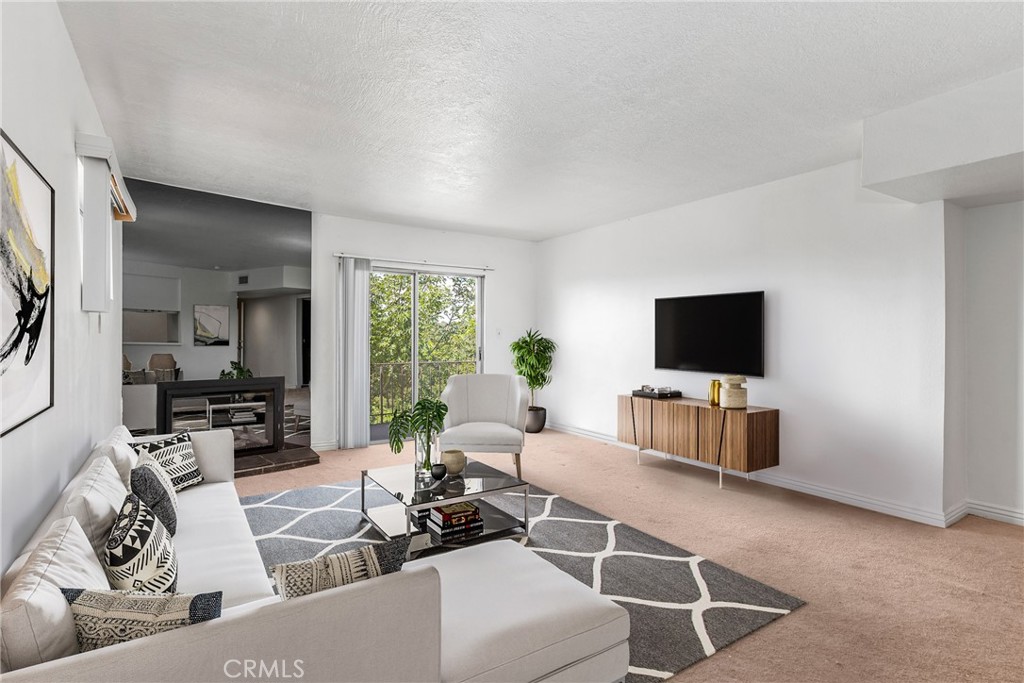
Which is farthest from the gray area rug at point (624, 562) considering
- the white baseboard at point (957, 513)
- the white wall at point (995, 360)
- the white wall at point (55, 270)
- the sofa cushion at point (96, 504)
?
the white wall at point (995, 360)

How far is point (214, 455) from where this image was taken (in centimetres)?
318

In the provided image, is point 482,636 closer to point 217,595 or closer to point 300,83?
point 217,595

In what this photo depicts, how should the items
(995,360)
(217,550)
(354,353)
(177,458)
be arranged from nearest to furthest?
(217,550) → (177,458) → (995,360) → (354,353)

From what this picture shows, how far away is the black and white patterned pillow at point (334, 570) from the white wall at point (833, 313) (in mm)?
3805

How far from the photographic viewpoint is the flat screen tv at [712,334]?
460 cm

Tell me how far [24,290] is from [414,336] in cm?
479


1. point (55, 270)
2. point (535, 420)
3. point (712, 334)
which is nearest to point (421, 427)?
point (55, 270)

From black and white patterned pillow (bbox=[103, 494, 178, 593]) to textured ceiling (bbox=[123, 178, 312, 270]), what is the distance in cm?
328

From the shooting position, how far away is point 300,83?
277 centimetres

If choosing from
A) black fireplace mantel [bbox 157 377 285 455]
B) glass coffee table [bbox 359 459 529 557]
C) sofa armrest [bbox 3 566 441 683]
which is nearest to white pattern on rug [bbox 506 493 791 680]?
glass coffee table [bbox 359 459 529 557]

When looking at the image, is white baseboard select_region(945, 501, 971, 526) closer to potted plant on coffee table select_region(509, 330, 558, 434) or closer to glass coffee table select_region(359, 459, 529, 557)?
glass coffee table select_region(359, 459, 529, 557)

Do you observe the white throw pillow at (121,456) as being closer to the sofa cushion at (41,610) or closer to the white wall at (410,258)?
the sofa cushion at (41,610)

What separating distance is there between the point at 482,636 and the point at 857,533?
2975mm

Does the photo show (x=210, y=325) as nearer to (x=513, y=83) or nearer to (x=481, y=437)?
(x=481, y=437)
